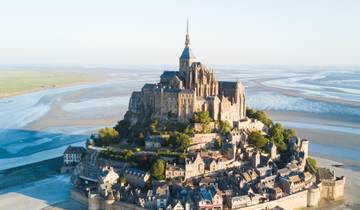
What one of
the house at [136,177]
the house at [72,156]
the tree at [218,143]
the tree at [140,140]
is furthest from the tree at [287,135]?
the house at [72,156]

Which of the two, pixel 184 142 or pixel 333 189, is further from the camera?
pixel 184 142

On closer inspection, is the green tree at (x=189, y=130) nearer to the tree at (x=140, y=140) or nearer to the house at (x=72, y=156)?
the tree at (x=140, y=140)

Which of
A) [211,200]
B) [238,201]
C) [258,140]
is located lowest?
[238,201]

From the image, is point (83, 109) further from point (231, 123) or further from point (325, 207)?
point (325, 207)

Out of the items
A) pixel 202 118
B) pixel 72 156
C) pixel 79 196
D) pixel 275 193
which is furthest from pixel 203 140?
pixel 72 156

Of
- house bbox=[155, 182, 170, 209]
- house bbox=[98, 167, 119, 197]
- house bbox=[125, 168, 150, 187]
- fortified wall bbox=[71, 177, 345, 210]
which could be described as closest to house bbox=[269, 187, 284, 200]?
fortified wall bbox=[71, 177, 345, 210]

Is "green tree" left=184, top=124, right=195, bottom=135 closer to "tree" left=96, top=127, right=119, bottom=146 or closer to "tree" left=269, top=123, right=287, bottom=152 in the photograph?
"tree" left=96, top=127, right=119, bottom=146

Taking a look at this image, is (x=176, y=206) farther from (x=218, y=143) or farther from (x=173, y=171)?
(x=218, y=143)
